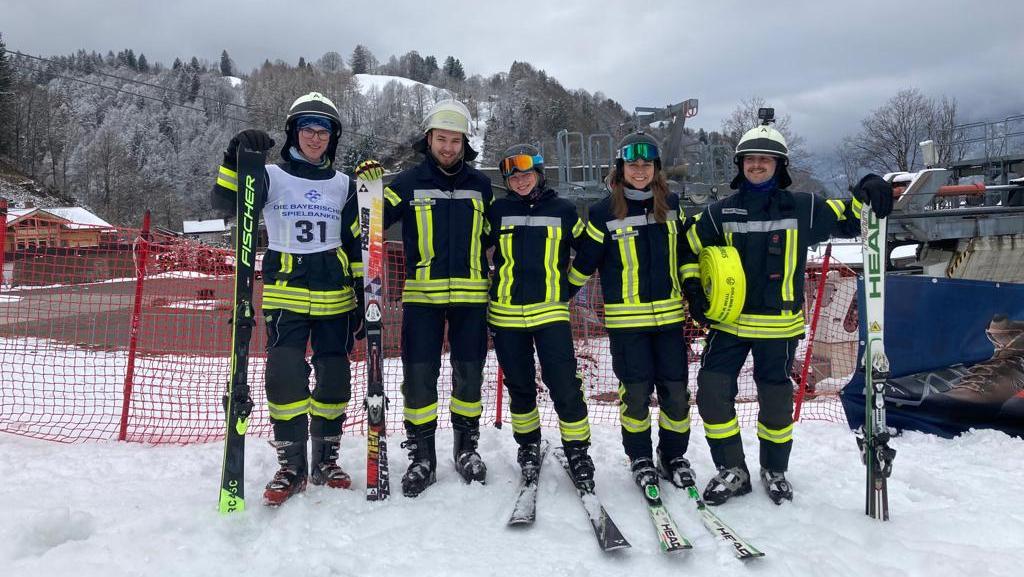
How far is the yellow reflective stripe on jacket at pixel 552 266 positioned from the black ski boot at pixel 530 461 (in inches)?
40.4

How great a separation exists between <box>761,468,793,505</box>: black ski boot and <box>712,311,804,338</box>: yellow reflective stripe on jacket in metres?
0.90

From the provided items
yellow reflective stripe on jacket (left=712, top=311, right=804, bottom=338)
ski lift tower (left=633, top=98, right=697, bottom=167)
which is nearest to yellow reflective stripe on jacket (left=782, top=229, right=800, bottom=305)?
yellow reflective stripe on jacket (left=712, top=311, right=804, bottom=338)

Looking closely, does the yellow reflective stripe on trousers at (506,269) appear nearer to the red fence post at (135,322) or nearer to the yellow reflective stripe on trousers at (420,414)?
the yellow reflective stripe on trousers at (420,414)

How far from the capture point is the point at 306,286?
3457 mm

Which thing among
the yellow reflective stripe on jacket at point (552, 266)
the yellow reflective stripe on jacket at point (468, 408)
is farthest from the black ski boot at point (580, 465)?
the yellow reflective stripe on jacket at point (552, 266)

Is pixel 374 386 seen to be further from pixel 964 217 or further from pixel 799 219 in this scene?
pixel 964 217

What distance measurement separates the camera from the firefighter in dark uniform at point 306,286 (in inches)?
134

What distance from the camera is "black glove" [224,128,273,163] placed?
3.26 meters

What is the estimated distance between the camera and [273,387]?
340 cm

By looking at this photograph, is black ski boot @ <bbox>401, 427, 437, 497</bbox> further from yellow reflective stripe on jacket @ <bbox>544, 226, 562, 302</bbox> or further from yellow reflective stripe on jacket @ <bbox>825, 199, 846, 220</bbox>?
yellow reflective stripe on jacket @ <bbox>825, 199, 846, 220</bbox>

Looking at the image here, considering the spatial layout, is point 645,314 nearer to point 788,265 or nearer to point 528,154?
point 788,265

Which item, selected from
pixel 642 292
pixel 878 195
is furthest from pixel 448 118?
pixel 878 195

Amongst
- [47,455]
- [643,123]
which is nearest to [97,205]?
[643,123]

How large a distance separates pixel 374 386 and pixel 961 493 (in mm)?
3816
